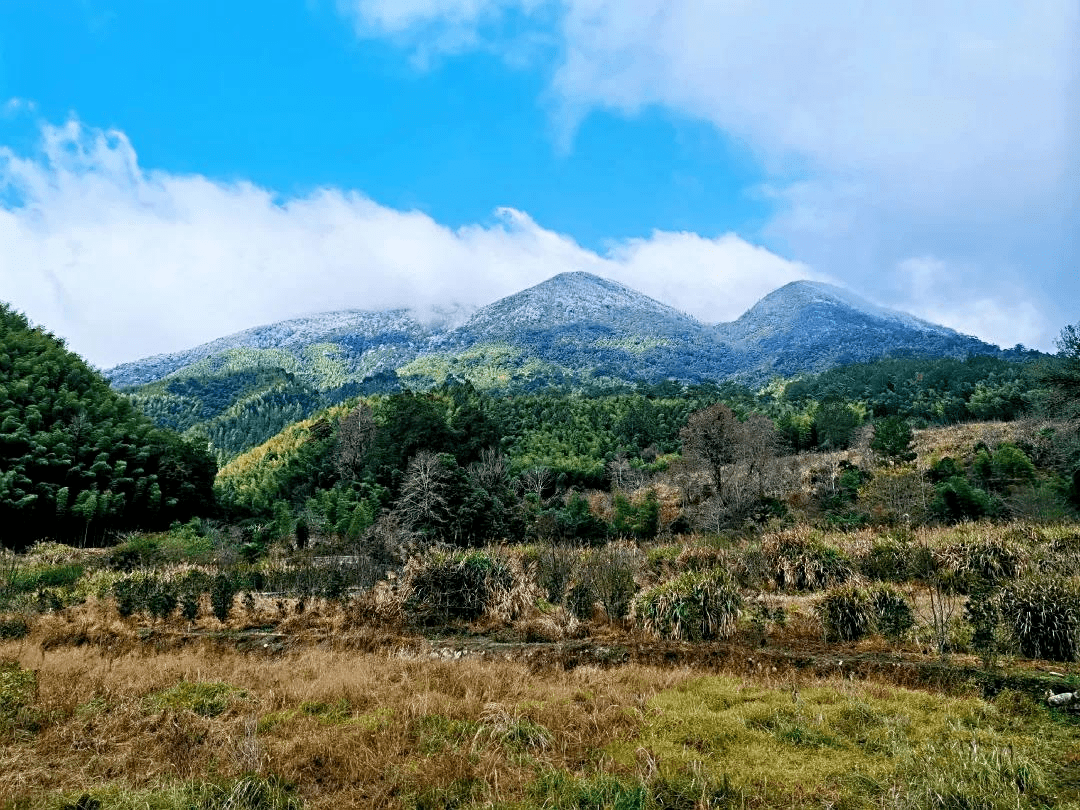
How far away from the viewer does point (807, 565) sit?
1423cm

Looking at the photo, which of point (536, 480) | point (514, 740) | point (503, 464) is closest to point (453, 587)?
point (514, 740)

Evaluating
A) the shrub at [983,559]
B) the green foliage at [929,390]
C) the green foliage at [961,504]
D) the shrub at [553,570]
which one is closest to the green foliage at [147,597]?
the shrub at [553,570]

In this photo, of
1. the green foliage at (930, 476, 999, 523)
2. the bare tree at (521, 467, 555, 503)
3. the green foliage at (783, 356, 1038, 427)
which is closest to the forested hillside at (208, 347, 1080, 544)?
the green foliage at (930, 476, 999, 523)

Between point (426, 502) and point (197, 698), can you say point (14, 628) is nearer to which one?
point (197, 698)

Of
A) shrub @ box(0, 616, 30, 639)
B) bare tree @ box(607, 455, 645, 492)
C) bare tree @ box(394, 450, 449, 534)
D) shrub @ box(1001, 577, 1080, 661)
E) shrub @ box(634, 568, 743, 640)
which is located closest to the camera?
shrub @ box(1001, 577, 1080, 661)

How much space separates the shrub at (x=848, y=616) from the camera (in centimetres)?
1006

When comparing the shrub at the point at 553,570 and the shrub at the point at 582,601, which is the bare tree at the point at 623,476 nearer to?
the shrub at the point at 553,570

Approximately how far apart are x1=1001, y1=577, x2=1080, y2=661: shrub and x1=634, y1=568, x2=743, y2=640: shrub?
4.02 meters

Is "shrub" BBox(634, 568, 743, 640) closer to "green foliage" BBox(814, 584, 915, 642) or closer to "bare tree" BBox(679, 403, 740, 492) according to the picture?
"green foliage" BBox(814, 584, 915, 642)

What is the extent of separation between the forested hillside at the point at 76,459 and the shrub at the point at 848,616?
34.0 metres

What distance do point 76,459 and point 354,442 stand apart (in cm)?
1699

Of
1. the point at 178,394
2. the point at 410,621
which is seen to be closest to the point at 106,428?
the point at 410,621

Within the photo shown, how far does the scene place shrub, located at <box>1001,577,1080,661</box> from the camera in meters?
8.40

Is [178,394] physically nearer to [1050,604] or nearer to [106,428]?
[106,428]
